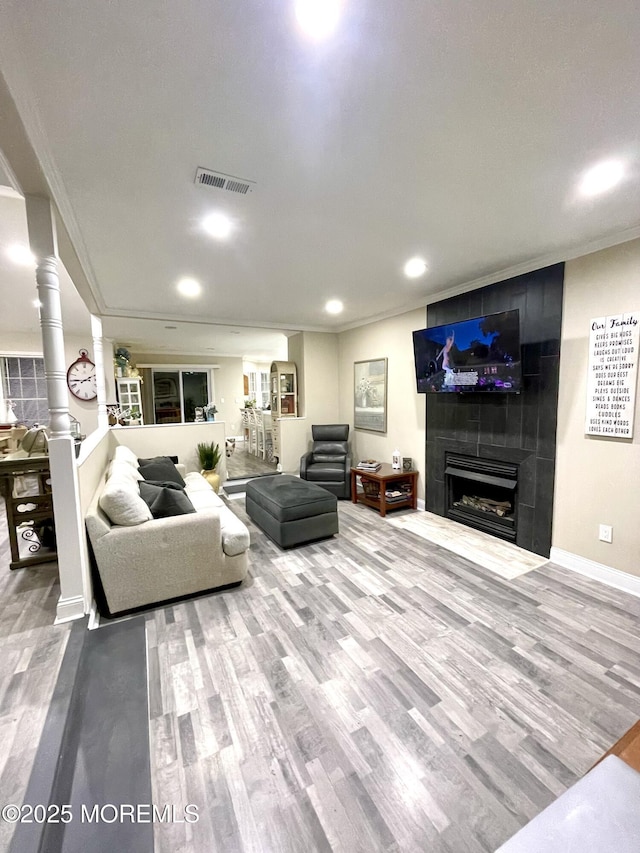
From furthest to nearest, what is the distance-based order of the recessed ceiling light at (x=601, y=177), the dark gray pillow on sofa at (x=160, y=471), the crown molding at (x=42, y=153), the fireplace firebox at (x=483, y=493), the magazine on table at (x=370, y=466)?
the magazine on table at (x=370, y=466) → the dark gray pillow on sofa at (x=160, y=471) → the fireplace firebox at (x=483, y=493) → the recessed ceiling light at (x=601, y=177) → the crown molding at (x=42, y=153)

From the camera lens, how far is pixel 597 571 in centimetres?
277

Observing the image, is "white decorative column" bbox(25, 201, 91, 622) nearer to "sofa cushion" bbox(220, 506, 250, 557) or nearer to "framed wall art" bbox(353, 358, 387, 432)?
"sofa cushion" bbox(220, 506, 250, 557)

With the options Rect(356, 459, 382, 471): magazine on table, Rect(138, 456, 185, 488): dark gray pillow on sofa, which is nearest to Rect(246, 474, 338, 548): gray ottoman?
Rect(138, 456, 185, 488): dark gray pillow on sofa

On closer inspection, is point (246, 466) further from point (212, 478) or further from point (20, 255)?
point (20, 255)

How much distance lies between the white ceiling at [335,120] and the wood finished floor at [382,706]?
2536 millimetres

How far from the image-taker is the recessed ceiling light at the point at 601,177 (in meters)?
1.72

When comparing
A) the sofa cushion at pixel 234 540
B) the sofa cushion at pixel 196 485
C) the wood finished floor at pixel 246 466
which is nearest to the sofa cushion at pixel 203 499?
the sofa cushion at pixel 196 485

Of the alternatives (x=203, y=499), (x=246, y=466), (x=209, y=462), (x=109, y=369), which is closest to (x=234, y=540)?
(x=203, y=499)

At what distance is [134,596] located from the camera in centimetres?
236

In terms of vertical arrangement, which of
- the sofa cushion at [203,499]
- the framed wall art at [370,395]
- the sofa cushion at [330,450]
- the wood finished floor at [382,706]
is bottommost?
the wood finished floor at [382,706]

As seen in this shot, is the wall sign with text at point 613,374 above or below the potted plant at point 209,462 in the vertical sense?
above

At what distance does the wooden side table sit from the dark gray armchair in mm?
207

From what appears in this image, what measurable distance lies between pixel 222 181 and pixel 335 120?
0.69 m

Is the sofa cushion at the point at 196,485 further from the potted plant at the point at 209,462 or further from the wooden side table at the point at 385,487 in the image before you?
the wooden side table at the point at 385,487
